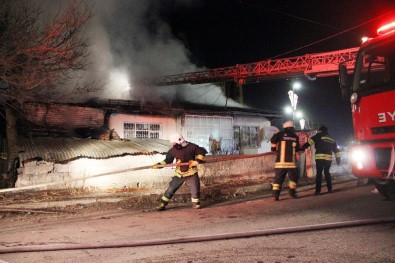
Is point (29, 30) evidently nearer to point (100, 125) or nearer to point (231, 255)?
point (100, 125)

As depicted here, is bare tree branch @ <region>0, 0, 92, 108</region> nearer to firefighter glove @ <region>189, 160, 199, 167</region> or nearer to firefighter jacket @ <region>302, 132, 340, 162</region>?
firefighter glove @ <region>189, 160, 199, 167</region>

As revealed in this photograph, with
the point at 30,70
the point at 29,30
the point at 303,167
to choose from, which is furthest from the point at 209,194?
the point at 29,30

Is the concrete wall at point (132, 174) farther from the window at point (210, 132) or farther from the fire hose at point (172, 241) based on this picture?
the fire hose at point (172, 241)

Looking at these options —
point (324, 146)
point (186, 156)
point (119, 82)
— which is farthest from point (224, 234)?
point (119, 82)

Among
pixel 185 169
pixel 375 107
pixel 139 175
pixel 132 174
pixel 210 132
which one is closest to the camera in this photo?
pixel 375 107

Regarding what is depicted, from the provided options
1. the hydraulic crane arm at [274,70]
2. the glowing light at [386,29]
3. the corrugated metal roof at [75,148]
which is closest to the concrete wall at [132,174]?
the corrugated metal roof at [75,148]

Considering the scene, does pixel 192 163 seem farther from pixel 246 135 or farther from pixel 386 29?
pixel 246 135

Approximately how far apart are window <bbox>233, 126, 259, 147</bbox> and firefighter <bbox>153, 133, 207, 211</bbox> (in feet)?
40.7

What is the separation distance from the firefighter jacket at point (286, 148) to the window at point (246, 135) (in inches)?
457

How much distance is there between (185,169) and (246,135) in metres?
13.3

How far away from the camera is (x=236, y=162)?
13.9 m

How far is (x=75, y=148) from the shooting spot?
1174 cm

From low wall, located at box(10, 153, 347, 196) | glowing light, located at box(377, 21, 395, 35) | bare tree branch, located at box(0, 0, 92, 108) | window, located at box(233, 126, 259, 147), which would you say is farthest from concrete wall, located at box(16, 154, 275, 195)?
glowing light, located at box(377, 21, 395, 35)

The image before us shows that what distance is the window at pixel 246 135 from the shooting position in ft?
65.6
